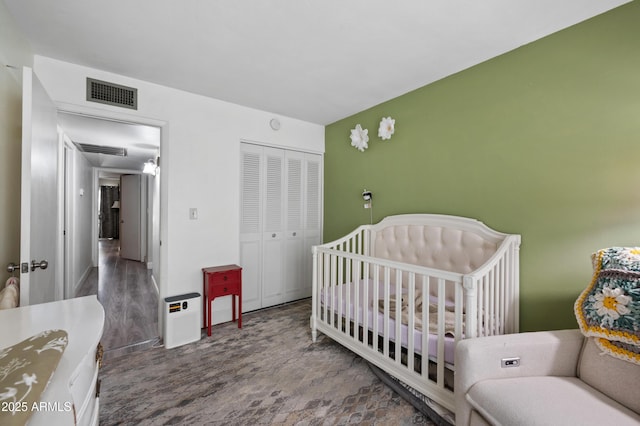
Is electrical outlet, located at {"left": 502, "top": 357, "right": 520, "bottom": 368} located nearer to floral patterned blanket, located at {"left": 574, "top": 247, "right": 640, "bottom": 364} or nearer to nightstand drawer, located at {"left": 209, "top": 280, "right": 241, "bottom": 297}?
floral patterned blanket, located at {"left": 574, "top": 247, "right": 640, "bottom": 364}

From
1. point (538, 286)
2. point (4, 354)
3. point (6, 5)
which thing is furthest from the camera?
point (538, 286)

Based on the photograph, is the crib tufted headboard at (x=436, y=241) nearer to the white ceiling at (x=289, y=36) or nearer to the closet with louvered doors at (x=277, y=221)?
the closet with louvered doors at (x=277, y=221)

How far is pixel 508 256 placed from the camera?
1.90 meters

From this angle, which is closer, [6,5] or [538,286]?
[6,5]

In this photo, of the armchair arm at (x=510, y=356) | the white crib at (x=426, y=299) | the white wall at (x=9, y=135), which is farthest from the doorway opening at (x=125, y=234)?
the armchair arm at (x=510, y=356)

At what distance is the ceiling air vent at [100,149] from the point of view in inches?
168

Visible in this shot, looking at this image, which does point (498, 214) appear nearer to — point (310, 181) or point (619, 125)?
point (619, 125)

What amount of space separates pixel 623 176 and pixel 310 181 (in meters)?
2.87

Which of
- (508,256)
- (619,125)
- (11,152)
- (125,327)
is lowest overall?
(125,327)

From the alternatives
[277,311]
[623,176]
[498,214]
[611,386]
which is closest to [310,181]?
[277,311]

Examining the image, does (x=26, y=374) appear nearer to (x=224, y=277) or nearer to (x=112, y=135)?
(x=224, y=277)

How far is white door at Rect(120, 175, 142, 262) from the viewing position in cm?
618

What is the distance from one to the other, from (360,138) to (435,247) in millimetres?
1500

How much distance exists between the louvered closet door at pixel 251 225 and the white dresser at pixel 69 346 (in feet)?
6.51
